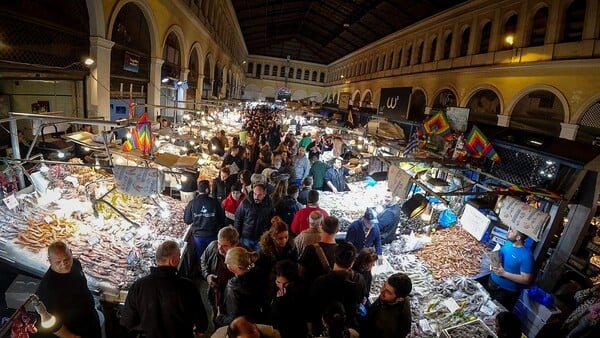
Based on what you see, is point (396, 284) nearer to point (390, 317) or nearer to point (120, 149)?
point (390, 317)

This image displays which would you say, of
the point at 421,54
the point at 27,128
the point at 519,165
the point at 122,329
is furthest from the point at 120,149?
the point at 421,54

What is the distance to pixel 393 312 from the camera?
10.2ft

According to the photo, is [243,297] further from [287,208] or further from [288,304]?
[287,208]

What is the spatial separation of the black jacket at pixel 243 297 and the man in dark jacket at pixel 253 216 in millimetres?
1794

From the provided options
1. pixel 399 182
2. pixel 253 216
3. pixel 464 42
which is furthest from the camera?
pixel 464 42

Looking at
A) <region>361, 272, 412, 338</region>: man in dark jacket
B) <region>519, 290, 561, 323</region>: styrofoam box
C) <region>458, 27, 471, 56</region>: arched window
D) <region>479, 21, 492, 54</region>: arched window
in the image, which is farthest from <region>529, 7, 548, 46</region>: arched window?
<region>361, 272, 412, 338</region>: man in dark jacket

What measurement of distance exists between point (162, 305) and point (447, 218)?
586cm

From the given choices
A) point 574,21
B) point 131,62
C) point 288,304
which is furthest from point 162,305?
point 574,21

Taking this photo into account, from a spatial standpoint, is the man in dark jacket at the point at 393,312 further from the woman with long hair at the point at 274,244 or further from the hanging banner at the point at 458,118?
the hanging banner at the point at 458,118

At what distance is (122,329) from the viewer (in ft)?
13.2

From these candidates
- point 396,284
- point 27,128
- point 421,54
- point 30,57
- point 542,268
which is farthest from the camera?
point 421,54

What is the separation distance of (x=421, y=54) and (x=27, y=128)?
80.5 ft

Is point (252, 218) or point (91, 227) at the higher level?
point (252, 218)

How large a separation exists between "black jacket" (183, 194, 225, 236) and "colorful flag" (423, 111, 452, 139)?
4.89 meters
